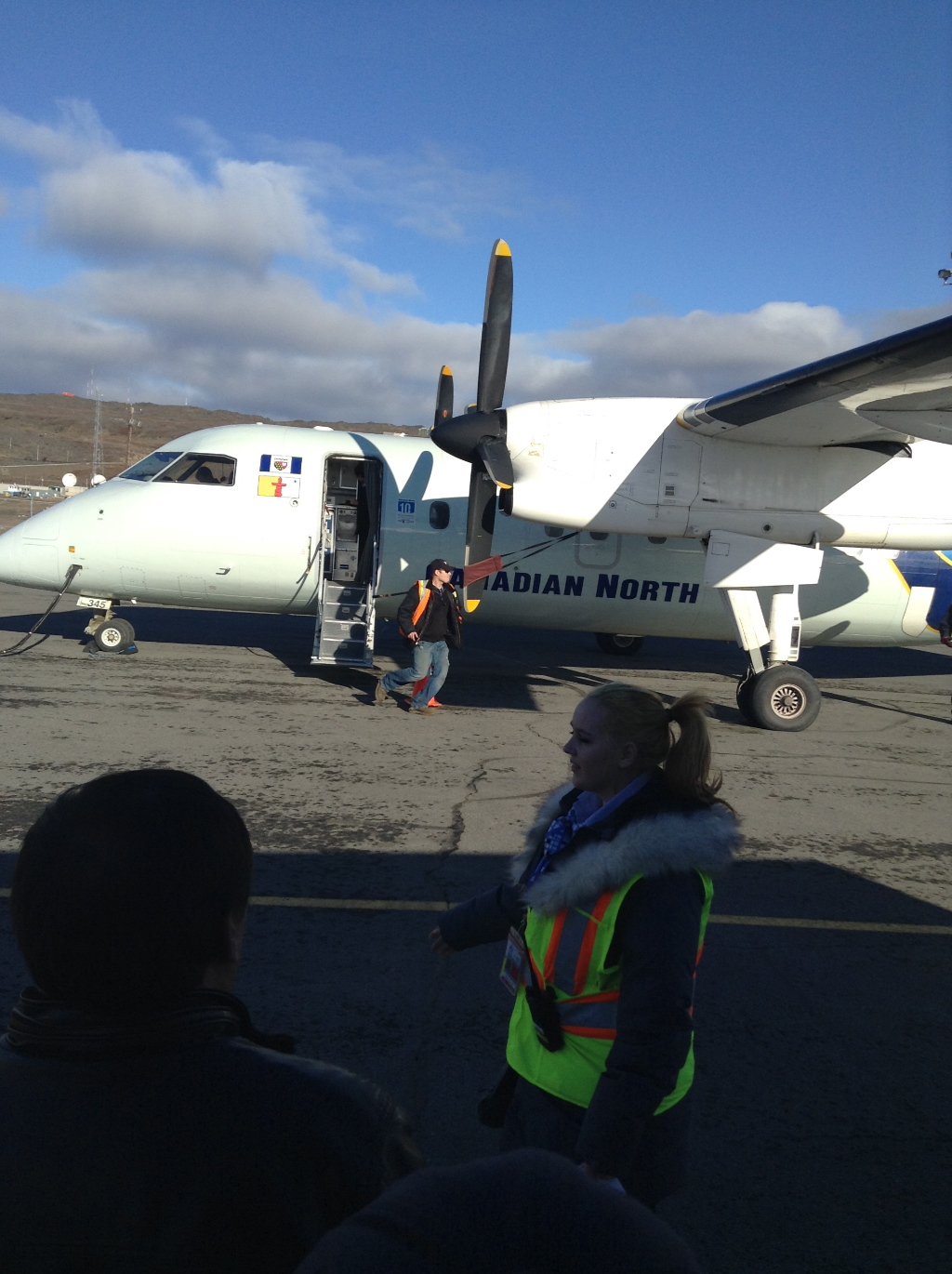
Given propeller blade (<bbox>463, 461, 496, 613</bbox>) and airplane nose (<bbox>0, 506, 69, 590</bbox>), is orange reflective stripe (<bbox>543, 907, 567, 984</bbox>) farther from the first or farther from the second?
airplane nose (<bbox>0, 506, 69, 590</bbox>)

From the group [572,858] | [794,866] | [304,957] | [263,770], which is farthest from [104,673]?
[572,858]

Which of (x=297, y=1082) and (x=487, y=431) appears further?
(x=487, y=431)

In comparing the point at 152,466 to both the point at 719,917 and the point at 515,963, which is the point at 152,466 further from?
the point at 515,963

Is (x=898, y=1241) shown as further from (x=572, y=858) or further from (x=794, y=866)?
(x=794, y=866)

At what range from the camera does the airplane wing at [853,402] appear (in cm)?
718

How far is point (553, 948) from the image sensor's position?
2123mm

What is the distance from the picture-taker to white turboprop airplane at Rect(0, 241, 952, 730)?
9.37 metres

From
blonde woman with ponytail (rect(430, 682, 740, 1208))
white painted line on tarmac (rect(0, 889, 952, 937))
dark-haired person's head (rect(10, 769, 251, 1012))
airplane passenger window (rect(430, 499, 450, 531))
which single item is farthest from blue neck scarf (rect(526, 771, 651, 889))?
airplane passenger window (rect(430, 499, 450, 531))

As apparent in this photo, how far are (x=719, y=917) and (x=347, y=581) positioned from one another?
26.4 feet

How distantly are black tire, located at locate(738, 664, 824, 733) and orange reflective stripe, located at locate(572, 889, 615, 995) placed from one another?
8.23 m

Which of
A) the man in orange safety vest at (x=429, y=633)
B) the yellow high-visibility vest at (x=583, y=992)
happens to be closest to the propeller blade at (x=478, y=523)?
the man in orange safety vest at (x=429, y=633)

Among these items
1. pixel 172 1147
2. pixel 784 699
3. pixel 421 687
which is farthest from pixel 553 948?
pixel 784 699

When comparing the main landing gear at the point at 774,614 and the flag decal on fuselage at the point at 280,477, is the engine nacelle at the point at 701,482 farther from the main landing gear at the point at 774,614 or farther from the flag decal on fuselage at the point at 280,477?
the flag decal on fuselage at the point at 280,477

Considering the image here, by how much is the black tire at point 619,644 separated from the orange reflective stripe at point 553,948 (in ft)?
41.1
